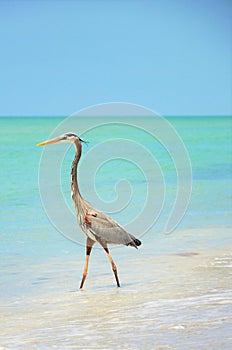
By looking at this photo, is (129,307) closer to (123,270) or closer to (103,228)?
(103,228)

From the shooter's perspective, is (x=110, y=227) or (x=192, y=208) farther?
(x=192, y=208)

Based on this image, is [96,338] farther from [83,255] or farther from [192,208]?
[192,208]

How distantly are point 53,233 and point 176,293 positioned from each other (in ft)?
9.97

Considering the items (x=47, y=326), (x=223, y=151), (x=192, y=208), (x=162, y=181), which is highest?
(x=47, y=326)

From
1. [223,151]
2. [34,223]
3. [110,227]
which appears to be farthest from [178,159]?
[110,227]

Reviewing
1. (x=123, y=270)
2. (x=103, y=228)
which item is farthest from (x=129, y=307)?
(x=123, y=270)

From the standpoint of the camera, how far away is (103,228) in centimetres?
572

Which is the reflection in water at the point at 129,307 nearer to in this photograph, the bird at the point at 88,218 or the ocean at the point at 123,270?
the ocean at the point at 123,270

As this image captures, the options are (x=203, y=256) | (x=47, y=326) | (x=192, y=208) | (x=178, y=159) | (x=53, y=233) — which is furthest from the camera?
(x=178, y=159)

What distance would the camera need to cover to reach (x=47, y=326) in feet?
15.8

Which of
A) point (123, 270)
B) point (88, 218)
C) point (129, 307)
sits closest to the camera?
point (129, 307)

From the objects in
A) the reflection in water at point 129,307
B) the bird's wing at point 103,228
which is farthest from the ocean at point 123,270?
the bird's wing at point 103,228

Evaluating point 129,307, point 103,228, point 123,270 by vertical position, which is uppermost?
point 103,228

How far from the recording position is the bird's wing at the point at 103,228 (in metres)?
5.68
